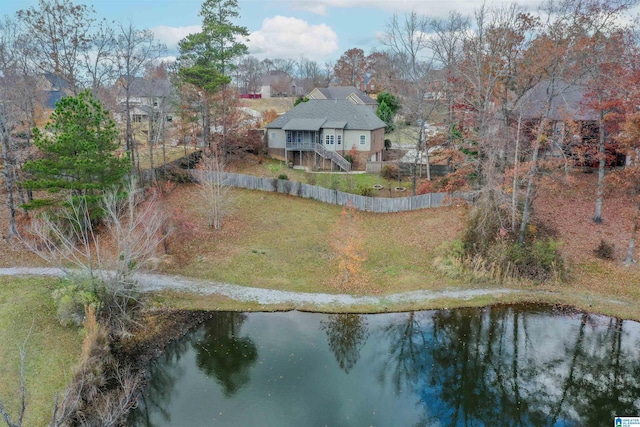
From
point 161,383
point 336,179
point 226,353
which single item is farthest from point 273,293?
point 336,179

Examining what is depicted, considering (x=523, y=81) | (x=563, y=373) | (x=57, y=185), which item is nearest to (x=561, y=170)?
(x=523, y=81)

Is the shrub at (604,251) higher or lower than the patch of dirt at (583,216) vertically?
lower

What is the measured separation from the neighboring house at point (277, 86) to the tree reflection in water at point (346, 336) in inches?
3033

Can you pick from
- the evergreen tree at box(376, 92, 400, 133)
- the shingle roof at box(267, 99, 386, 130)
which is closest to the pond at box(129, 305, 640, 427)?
the shingle roof at box(267, 99, 386, 130)

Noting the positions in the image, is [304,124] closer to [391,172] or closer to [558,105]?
[391,172]

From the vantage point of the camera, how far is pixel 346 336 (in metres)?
17.9

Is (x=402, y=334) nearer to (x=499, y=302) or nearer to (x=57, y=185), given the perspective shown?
(x=499, y=302)

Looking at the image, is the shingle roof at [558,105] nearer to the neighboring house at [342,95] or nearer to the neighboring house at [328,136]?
the neighboring house at [328,136]

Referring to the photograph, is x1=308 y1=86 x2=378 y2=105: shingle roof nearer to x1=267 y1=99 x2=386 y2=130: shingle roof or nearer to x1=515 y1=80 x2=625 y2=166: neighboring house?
x1=267 y1=99 x2=386 y2=130: shingle roof

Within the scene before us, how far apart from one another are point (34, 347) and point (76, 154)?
10373mm

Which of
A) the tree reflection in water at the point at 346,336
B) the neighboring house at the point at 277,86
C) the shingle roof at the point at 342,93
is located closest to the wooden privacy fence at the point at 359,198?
the tree reflection in water at the point at 346,336

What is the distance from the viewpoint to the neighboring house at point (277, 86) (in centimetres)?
9106

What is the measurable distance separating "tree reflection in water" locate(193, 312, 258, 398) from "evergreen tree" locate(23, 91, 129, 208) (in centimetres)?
996

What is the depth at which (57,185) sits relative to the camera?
22047mm
